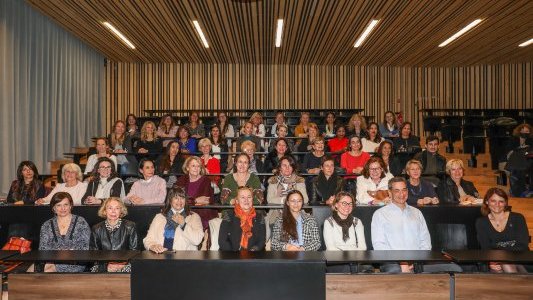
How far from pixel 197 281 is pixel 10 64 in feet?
19.9

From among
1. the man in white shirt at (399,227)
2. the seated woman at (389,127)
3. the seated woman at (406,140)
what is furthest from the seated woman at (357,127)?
the man in white shirt at (399,227)

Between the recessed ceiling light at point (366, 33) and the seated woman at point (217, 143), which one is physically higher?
the recessed ceiling light at point (366, 33)

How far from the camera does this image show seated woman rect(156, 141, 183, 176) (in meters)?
6.49

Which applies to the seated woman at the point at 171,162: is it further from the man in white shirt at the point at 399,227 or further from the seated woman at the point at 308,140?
the man in white shirt at the point at 399,227

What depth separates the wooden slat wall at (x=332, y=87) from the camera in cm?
1327

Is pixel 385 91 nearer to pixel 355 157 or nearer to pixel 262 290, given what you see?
pixel 355 157

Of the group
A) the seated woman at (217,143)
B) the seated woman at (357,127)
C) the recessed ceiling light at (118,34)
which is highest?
the recessed ceiling light at (118,34)

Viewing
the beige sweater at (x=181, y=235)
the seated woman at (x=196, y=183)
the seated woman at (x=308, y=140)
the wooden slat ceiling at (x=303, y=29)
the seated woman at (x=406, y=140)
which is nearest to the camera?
the beige sweater at (x=181, y=235)

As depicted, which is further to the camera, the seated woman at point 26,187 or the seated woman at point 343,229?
the seated woman at point 26,187

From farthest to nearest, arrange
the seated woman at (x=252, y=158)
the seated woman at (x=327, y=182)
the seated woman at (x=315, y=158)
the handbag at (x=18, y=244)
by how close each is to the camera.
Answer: the seated woman at (x=315, y=158)
the seated woman at (x=252, y=158)
the seated woman at (x=327, y=182)
the handbag at (x=18, y=244)

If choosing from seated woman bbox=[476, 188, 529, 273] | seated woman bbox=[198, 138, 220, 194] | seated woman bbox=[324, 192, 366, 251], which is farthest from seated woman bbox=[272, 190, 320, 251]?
seated woman bbox=[198, 138, 220, 194]

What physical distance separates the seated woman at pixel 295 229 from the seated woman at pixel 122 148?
342 centimetres

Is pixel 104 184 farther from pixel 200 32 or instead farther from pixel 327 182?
pixel 200 32

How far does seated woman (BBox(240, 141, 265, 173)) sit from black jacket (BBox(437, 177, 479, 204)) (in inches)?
81.7
